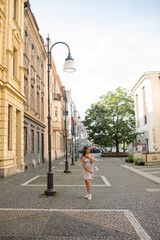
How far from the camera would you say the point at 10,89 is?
1348 cm

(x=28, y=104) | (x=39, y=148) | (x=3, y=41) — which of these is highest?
(x=3, y=41)

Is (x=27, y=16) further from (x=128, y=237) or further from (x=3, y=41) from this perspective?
(x=128, y=237)

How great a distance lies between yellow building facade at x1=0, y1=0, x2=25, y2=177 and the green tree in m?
28.6

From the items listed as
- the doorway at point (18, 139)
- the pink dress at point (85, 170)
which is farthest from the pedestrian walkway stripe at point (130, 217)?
the doorway at point (18, 139)

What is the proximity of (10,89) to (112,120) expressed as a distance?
3287 centimetres

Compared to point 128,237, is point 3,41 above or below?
above

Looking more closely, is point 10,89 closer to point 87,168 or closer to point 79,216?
point 87,168

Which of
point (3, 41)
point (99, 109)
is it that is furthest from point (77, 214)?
point (99, 109)

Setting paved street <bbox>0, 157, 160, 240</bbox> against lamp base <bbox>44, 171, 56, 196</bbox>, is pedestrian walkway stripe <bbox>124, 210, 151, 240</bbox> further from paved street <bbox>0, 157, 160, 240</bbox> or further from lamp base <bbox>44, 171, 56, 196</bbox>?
lamp base <bbox>44, 171, 56, 196</bbox>

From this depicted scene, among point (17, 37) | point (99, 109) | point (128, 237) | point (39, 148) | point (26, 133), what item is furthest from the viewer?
point (99, 109)

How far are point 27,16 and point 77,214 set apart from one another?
18223 millimetres

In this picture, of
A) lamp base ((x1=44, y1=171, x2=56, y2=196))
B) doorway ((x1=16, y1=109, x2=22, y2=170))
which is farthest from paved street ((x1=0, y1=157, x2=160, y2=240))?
doorway ((x1=16, y1=109, x2=22, y2=170))

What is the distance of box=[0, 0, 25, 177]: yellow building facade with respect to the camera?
1280cm

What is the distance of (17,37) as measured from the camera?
15570 mm
